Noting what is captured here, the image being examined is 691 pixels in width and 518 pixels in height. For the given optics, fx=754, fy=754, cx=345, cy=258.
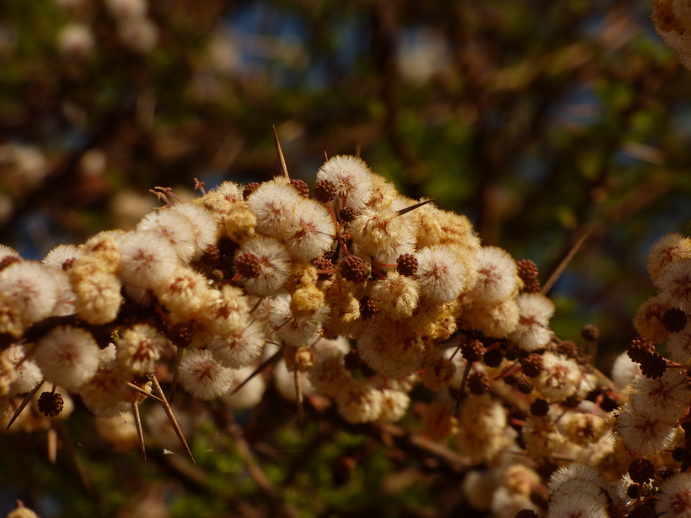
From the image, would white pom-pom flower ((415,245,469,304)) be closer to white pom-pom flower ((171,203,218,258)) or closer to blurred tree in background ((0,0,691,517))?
white pom-pom flower ((171,203,218,258))

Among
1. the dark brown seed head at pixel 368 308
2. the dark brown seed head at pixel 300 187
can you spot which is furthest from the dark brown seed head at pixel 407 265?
the dark brown seed head at pixel 300 187

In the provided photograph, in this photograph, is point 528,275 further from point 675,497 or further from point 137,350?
point 137,350

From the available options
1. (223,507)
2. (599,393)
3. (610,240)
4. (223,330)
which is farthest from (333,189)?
(610,240)

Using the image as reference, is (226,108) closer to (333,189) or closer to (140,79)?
(140,79)

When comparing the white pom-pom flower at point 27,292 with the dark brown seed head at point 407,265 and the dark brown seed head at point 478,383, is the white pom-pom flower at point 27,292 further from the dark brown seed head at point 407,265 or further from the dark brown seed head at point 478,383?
the dark brown seed head at point 478,383

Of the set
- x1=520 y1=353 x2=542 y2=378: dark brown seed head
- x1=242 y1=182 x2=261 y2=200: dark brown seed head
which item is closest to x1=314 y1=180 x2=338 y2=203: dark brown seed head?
x1=242 y1=182 x2=261 y2=200: dark brown seed head

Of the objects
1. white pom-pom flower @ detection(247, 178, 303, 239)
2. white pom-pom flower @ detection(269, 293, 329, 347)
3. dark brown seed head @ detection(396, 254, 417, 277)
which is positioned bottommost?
white pom-pom flower @ detection(269, 293, 329, 347)
